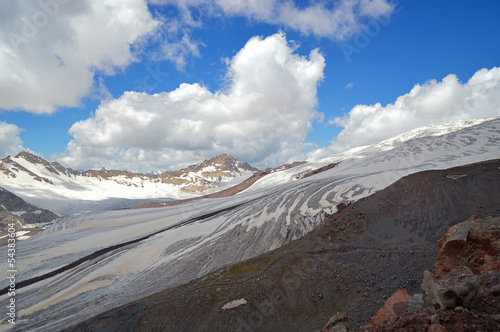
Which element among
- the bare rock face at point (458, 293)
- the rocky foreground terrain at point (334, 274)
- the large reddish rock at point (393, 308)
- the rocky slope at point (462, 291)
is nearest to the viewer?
the rocky slope at point (462, 291)

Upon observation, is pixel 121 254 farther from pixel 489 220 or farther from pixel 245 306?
pixel 489 220

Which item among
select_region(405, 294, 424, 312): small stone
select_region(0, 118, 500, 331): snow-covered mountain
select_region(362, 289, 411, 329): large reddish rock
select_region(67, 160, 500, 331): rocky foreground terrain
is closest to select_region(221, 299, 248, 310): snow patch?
select_region(67, 160, 500, 331): rocky foreground terrain

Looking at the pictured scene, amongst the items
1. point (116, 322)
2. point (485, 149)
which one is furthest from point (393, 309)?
point (485, 149)

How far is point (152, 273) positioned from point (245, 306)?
13728mm

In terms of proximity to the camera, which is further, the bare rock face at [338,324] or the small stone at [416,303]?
the small stone at [416,303]

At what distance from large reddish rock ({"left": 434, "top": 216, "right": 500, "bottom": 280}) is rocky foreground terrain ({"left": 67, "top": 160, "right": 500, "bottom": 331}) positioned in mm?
68

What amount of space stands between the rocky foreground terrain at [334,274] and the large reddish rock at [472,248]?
0.22 ft

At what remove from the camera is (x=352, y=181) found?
117 ft

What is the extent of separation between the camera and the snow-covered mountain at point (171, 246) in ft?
79.9

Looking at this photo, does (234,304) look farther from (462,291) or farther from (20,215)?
(20,215)

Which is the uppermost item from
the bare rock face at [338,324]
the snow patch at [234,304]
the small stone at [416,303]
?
the small stone at [416,303]

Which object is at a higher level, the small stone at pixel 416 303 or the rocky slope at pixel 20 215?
the rocky slope at pixel 20 215

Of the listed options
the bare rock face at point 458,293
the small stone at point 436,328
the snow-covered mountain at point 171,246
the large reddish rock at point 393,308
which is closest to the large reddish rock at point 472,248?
the large reddish rock at point 393,308

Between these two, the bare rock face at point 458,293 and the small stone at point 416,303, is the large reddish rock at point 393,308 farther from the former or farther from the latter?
the bare rock face at point 458,293
